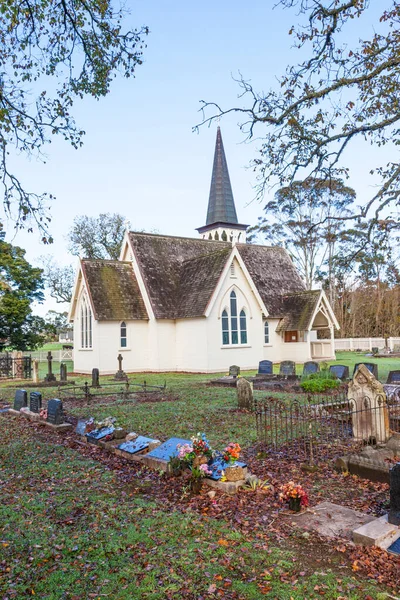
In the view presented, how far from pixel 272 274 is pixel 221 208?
661 inches

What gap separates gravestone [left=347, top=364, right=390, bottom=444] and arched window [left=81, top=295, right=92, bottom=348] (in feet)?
74.1

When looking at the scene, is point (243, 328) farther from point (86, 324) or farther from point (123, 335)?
point (86, 324)

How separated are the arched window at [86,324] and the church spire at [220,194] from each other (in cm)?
2439

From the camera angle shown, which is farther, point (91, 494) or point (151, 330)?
point (151, 330)

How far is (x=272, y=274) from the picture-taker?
3859 centimetres

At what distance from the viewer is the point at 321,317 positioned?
38.0 m

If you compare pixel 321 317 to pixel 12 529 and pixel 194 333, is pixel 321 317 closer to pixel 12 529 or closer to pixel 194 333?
pixel 194 333

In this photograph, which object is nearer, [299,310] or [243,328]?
[243,328]

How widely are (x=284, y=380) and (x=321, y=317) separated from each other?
1650 cm

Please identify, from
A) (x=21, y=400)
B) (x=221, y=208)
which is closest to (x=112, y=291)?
(x=21, y=400)

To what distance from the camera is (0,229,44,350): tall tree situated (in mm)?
34688

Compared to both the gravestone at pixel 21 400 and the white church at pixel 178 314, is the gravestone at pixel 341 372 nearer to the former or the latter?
the white church at pixel 178 314

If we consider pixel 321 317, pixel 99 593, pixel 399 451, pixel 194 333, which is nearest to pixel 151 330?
pixel 194 333

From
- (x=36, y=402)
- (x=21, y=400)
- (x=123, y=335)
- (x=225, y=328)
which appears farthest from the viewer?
(x=123, y=335)
